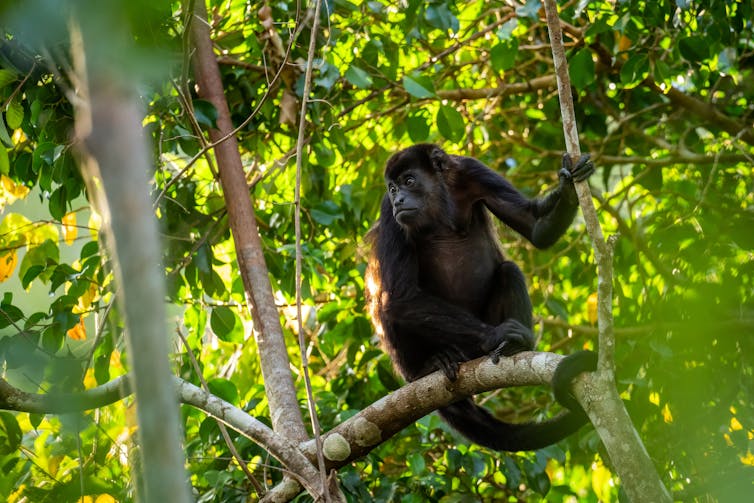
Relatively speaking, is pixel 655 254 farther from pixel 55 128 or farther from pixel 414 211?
pixel 55 128

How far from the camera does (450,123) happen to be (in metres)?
5.27

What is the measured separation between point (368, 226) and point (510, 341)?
2.78m

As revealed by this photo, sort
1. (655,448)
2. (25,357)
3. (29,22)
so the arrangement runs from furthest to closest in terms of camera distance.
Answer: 1. (655,448)
2. (25,357)
3. (29,22)

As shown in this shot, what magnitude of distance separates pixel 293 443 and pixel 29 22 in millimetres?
2992

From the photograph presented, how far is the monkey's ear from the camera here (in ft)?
17.7

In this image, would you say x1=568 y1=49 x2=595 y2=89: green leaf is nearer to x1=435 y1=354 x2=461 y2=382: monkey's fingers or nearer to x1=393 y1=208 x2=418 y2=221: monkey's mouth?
x1=393 y1=208 x2=418 y2=221: monkey's mouth

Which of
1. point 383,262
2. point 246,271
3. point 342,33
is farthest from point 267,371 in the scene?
point 342,33

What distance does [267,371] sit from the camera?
14.6 ft

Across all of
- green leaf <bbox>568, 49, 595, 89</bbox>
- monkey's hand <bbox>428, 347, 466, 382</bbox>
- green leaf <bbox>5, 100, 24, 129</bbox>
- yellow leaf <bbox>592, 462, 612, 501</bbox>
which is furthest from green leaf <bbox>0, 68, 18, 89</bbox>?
yellow leaf <bbox>592, 462, 612, 501</bbox>

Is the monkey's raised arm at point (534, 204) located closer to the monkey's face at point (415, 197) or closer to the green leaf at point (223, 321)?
the monkey's face at point (415, 197)

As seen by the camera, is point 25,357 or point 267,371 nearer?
point 25,357

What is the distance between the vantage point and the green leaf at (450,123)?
17.3ft

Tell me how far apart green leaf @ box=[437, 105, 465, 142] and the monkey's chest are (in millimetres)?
669

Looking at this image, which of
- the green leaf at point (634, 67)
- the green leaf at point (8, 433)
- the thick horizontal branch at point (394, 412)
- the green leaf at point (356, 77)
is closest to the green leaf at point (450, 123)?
the green leaf at point (356, 77)
